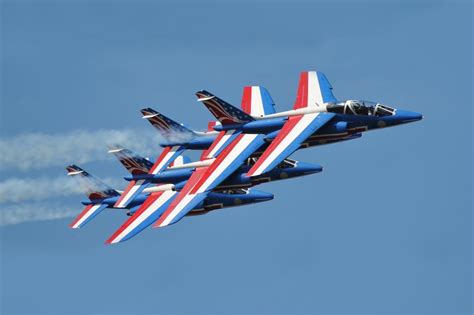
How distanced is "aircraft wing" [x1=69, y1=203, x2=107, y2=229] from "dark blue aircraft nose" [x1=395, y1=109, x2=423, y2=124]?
23792mm

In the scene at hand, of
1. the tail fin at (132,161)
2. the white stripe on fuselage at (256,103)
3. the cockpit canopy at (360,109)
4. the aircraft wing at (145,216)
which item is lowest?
the aircraft wing at (145,216)

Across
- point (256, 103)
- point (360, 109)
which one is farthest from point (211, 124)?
point (360, 109)

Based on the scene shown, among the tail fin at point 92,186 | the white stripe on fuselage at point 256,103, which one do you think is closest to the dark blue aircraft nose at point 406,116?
the white stripe on fuselage at point 256,103

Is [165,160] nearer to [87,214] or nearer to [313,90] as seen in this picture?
[87,214]

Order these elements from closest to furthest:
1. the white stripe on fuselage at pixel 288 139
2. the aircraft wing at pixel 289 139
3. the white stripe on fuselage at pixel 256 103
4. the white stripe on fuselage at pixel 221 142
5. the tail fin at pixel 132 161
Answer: the white stripe on fuselage at pixel 288 139
the aircraft wing at pixel 289 139
the white stripe on fuselage at pixel 221 142
the tail fin at pixel 132 161
the white stripe on fuselage at pixel 256 103

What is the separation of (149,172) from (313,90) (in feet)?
46.0

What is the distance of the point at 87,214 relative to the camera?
10456 centimetres

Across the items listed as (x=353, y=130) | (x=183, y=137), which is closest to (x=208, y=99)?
(x=183, y=137)

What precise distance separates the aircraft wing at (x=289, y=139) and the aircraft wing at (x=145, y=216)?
8.31 metres

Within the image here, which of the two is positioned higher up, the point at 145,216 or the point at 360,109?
the point at 360,109

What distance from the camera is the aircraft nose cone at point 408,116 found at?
9700 centimetres

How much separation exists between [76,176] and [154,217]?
10.8 meters

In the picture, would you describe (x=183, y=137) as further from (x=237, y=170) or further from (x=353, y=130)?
(x=353, y=130)

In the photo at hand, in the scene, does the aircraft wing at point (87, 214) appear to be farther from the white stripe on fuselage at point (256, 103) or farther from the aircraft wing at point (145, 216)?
the white stripe on fuselage at point (256, 103)
